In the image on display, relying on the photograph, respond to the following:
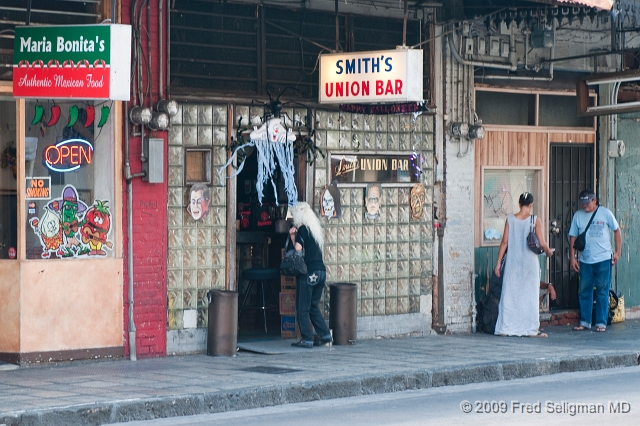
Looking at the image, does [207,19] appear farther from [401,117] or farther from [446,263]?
[446,263]

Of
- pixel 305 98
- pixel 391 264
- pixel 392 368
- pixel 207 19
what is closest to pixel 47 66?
pixel 207 19

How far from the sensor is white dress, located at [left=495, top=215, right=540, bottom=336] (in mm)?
15195

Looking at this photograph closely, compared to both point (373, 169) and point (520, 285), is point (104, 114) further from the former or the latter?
point (520, 285)

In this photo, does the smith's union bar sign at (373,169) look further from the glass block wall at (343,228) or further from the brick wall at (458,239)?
the brick wall at (458,239)

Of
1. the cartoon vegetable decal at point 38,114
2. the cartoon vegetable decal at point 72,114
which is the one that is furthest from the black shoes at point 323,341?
the cartoon vegetable decal at point 38,114

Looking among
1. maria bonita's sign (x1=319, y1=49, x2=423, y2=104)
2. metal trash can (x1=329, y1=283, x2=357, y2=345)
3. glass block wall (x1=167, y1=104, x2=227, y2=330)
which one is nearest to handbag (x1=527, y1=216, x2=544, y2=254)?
metal trash can (x1=329, y1=283, x2=357, y2=345)

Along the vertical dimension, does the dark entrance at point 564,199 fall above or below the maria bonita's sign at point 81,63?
below

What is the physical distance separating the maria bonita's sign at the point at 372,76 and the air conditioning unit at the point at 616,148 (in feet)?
17.4

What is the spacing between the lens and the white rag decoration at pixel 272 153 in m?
13.7

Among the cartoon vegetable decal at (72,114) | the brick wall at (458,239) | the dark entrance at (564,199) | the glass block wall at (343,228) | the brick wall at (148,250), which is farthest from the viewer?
the dark entrance at (564,199)

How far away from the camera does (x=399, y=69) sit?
43.1 ft

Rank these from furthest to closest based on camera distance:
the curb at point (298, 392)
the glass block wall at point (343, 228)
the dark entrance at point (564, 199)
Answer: the dark entrance at point (564, 199), the glass block wall at point (343, 228), the curb at point (298, 392)

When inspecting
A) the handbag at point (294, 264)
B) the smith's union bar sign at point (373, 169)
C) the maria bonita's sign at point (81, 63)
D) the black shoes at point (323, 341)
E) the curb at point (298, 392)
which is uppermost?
the maria bonita's sign at point (81, 63)

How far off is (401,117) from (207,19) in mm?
3083
